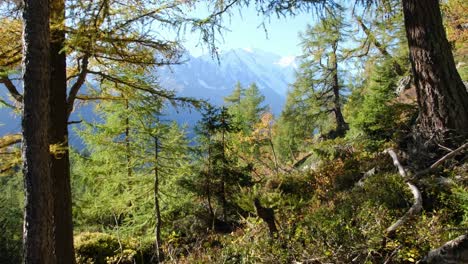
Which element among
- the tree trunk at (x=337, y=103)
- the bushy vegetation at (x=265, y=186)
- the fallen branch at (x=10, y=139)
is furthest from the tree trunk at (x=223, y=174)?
the tree trunk at (x=337, y=103)

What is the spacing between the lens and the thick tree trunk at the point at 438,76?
5.67 metres

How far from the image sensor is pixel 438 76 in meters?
5.69

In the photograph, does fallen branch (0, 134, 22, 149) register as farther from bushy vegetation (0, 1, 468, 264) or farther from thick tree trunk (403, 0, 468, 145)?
thick tree trunk (403, 0, 468, 145)

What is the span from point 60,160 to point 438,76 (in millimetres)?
6384

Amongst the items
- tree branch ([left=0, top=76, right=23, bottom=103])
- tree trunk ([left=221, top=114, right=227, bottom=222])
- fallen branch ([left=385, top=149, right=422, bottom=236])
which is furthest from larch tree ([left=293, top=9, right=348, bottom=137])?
tree branch ([left=0, top=76, right=23, bottom=103])

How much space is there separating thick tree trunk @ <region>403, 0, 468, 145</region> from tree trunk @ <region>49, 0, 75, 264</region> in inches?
226

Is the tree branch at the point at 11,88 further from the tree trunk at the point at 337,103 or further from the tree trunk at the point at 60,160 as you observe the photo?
the tree trunk at the point at 337,103

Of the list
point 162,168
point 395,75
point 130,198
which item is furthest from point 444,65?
point 395,75

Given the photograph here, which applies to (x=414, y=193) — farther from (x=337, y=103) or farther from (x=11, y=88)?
(x=337, y=103)

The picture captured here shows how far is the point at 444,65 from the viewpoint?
568 cm

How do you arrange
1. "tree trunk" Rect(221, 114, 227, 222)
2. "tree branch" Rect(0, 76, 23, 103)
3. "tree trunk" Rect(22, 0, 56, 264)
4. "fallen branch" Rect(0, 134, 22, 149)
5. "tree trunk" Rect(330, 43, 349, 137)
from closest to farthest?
"tree trunk" Rect(22, 0, 56, 264) → "tree branch" Rect(0, 76, 23, 103) → "fallen branch" Rect(0, 134, 22, 149) → "tree trunk" Rect(221, 114, 227, 222) → "tree trunk" Rect(330, 43, 349, 137)

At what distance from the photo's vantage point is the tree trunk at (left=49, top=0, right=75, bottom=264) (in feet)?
20.5

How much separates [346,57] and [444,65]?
13.2 m

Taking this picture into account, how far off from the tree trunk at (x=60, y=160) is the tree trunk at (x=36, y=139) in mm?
1869
